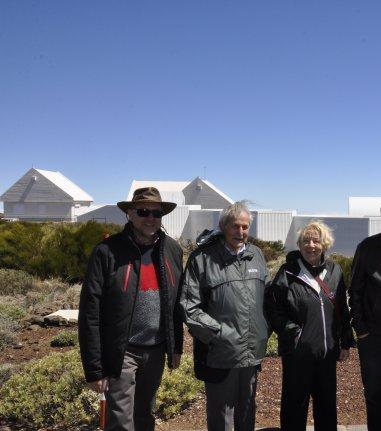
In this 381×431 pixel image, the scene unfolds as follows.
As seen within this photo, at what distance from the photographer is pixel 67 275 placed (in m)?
12.3

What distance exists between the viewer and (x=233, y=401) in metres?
3.45

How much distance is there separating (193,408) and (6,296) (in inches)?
259

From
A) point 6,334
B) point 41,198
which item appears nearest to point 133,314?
point 6,334

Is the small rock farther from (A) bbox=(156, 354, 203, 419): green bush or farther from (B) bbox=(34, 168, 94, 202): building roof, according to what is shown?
(B) bbox=(34, 168, 94, 202): building roof

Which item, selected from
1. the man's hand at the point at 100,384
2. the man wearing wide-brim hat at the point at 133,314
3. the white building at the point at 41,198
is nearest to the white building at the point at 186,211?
the white building at the point at 41,198

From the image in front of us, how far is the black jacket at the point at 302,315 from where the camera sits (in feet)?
11.6

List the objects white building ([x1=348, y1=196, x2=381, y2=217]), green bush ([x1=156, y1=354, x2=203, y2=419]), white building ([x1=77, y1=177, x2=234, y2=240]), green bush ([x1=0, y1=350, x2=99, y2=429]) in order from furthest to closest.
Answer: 1. white building ([x1=348, y1=196, x2=381, y2=217])
2. white building ([x1=77, y1=177, x2=234, y2=240])
3. green bush ([x1=156, y1=354, x2=203, y2=419])
4. green bush ([x1=0, y1=350, x2=99, y2=429])

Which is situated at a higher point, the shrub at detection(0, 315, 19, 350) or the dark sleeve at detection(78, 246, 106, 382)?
the dark sleeve at detection(78, 246, 106, 382)

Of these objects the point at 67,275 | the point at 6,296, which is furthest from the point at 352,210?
the point at 6,296

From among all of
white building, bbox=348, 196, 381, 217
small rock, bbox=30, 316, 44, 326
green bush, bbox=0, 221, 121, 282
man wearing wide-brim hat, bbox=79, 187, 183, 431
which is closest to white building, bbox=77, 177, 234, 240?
white building, bbox=348, 196, 381, 217

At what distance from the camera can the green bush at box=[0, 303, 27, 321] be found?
8.62 metres

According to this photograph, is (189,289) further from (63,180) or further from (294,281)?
(63,180)

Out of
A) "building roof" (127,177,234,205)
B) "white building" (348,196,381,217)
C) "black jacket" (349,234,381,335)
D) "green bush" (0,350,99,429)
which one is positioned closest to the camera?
"black jacket" (349,234,381,335)

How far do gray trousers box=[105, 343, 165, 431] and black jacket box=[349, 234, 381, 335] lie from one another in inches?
50.8
